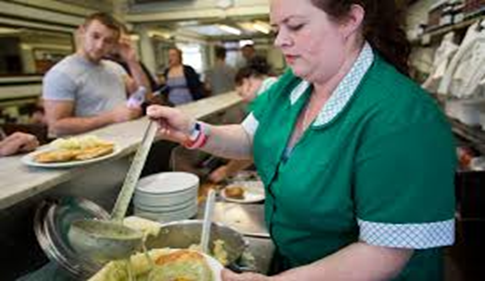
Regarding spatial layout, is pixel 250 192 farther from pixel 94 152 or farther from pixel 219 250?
pixel 94 152

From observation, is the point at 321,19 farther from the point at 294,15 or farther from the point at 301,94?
the point at 301,94

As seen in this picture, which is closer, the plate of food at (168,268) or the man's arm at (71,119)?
the plate of food at (168,268)

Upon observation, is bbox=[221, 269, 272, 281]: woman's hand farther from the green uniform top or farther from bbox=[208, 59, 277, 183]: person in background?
bbox=[208, 59, 277, 183]: person in background

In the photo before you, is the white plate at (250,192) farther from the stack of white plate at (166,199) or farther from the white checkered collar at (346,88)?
the white checkered collar at (346,88)

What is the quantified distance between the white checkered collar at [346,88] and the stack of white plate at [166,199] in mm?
690

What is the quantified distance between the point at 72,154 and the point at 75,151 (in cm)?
2

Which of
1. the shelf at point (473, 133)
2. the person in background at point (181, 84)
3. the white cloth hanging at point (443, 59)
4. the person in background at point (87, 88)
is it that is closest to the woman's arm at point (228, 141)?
the person in background at point (87, 88)

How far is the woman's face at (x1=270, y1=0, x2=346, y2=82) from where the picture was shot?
87cm

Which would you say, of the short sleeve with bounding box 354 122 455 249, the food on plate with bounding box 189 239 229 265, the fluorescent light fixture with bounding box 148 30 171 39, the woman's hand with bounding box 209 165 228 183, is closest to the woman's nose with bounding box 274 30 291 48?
the short sleeve with bounding box 354 122 455 249

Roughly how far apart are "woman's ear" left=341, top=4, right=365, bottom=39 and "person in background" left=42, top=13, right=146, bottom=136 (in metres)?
1.49

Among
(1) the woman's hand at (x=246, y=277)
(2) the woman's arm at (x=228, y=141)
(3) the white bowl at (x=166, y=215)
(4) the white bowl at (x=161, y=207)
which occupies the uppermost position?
(2) the woman's arm at (x=228, y=141)

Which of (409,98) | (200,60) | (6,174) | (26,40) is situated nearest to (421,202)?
(409,98)

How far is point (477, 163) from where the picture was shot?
2.30 metres

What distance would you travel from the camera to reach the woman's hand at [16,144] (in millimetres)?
1335
